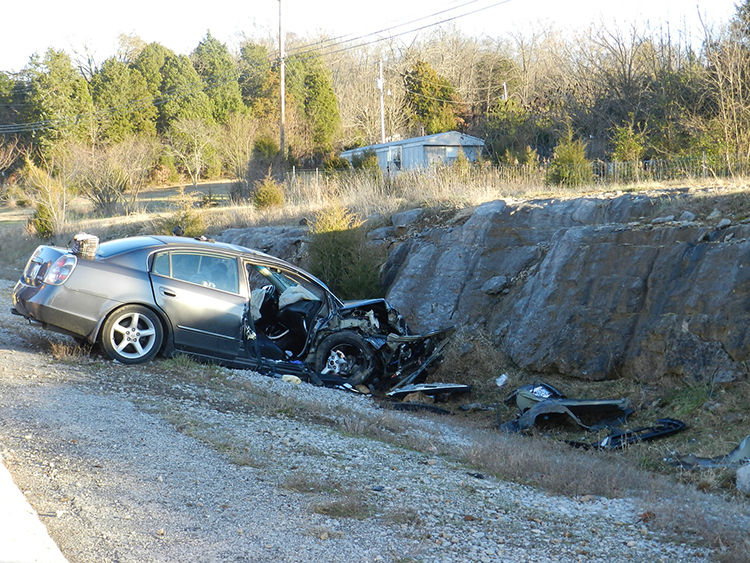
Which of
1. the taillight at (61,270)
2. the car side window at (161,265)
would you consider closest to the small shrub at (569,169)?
the car side window at (161,265)

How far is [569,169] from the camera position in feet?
65.7

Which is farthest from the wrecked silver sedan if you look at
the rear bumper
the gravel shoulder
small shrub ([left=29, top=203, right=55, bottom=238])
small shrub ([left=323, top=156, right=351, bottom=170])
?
small shrub ([left=323, top=156, right=351, bottom=170])

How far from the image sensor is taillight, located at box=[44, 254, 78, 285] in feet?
27.2

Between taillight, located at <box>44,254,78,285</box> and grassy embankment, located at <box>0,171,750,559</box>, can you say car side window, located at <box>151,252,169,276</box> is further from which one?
grassy embankment, located at <box>0,171,750,559</box>

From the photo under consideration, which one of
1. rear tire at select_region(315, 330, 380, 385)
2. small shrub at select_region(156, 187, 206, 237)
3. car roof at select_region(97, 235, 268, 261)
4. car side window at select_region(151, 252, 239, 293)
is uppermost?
small shrub at select_region(156, 187, 206, 237)

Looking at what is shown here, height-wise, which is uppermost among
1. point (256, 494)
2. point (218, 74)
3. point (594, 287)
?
point (218, 74)

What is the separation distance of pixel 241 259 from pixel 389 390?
265 centimetres

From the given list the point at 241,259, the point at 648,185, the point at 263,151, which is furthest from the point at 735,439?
the point at 263,151

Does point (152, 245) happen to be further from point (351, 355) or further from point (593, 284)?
point (593, 284)

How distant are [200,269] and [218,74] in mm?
63487

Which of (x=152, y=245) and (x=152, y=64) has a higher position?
(x=152, y=64)

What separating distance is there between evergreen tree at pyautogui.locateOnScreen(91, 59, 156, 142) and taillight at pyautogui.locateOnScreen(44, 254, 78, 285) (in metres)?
54.3

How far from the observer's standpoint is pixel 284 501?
4.49m

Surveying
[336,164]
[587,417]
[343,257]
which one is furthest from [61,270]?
[336,164]
